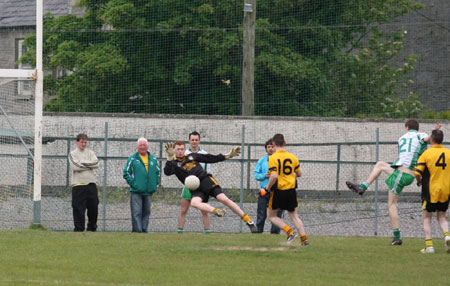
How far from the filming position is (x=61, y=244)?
38.2 feet

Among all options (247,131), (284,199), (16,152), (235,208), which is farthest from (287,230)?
(247,131)

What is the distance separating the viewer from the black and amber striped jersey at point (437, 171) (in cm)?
1162

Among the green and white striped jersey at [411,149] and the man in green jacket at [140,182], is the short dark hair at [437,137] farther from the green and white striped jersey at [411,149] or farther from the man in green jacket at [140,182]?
the man in green jacket at [140,182]

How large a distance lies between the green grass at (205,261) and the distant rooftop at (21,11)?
20.8 metres

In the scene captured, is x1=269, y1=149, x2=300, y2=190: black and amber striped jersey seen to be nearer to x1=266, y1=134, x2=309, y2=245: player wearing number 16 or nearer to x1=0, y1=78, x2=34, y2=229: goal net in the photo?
x1=266, y1=134, x2=309, y2=245: player wearing number 16

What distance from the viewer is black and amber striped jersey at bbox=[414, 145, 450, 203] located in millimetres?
11625

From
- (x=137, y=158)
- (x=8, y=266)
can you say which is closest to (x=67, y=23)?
(x=137, y=158)

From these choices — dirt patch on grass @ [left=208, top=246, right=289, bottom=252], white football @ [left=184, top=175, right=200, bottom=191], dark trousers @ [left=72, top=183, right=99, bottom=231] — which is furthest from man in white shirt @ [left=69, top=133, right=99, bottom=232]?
dirt patch on grass @ [left=208, top=246, right=289, bottom=252]

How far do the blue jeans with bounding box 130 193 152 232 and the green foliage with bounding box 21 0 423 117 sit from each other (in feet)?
36.7

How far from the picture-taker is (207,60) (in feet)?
88.0

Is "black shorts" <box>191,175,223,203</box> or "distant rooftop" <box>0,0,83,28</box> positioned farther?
"distant rooftop" <box>0,0,83,28</box>

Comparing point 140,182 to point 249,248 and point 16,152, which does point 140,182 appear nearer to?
point 249,248

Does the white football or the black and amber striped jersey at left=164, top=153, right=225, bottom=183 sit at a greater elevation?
the black and amber striped jersey at left=164, top=153, right=225, bottom=183

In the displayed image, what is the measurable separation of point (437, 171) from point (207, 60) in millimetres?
15884
